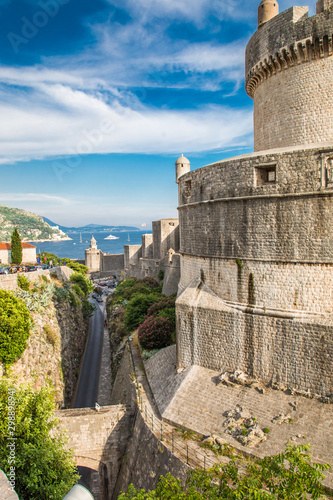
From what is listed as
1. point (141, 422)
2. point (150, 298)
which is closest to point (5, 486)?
point (141, 422)

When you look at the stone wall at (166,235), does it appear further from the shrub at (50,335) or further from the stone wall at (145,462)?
the stone wall at (145,462)

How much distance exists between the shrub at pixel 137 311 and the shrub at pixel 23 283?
7.63 meters

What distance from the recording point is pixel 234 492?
265 inches

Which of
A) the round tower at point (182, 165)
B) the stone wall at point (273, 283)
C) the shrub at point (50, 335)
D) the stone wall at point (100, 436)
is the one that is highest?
the round tower at point (182, 165)

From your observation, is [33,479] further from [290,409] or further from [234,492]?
[290,409]

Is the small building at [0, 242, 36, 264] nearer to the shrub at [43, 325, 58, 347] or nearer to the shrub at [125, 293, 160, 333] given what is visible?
the shrub at [43, 325, 58, 347]

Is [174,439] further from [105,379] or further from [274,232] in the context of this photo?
[105,379]

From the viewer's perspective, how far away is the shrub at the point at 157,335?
18.2m

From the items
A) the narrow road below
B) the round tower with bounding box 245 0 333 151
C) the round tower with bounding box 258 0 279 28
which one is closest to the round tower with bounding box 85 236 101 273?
the narrow road below

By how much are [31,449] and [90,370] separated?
693 inches

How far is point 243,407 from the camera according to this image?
11.1 metres

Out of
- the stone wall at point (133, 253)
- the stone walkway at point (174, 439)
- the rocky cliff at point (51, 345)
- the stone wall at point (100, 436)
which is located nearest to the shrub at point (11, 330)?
the rocky cliff at point (51, 345)

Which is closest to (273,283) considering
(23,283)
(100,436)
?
(100,436)

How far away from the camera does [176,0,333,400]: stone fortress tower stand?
10648 mm
